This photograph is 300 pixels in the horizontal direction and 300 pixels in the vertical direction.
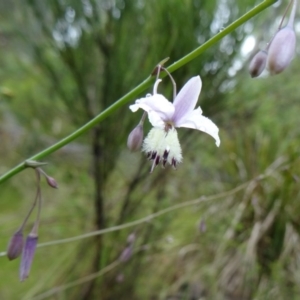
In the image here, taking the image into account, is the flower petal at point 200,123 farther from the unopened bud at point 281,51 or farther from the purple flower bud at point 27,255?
the purple flower bud at point 27,255

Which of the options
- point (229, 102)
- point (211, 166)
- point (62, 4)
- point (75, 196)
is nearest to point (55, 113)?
point (75, 196)

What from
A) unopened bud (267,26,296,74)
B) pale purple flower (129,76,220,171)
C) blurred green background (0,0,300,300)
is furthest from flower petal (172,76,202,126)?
blurred green background (0,0,300,300)

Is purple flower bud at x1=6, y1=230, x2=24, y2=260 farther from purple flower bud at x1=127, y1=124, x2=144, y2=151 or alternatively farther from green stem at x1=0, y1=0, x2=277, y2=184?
purple flower bud at x1=127, y1=124, x2=144, y2=151

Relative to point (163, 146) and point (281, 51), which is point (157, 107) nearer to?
point (163, 146)

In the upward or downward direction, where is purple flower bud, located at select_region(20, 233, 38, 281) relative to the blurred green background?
downward

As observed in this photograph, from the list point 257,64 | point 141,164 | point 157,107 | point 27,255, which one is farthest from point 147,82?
point 141,164

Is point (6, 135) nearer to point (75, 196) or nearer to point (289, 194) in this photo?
point (75, 196)
